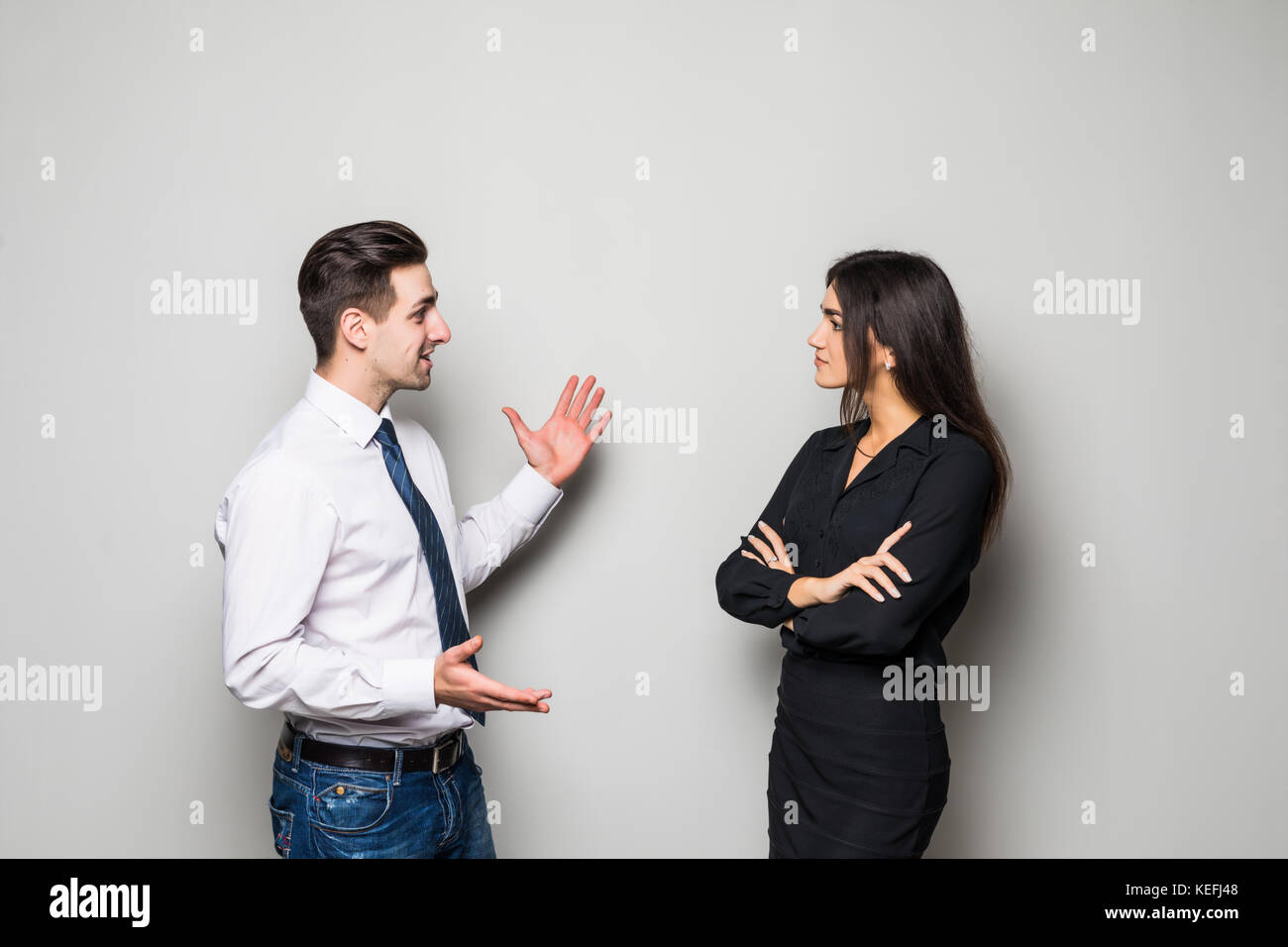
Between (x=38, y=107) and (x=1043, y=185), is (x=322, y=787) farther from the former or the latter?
(x=1043, y=185)

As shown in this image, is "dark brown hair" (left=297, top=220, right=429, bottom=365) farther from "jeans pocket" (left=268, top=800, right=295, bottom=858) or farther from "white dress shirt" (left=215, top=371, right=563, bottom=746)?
"jeans pocket" (left=268, top=800, right=295, bottom=858)

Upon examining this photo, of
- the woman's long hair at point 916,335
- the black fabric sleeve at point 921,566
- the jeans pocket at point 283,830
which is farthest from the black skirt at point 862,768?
the jeans pocket at point 283,830

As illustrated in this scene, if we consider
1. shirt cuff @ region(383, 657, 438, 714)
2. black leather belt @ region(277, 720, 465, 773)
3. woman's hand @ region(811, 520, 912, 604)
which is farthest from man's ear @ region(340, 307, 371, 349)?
woman's hand @ region(811, 520, 912, 604)

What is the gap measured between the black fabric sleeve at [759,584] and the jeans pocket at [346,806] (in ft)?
2.61

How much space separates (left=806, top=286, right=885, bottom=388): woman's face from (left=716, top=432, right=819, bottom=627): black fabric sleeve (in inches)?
8.8

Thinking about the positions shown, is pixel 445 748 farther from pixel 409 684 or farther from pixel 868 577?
pixel 868 577

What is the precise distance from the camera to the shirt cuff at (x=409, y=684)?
1.74m

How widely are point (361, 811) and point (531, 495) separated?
84 cm

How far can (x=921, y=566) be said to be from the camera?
1.87 metres

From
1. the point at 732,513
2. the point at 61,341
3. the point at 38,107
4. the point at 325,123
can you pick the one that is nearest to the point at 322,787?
the point at 732,513

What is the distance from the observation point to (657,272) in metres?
2.59

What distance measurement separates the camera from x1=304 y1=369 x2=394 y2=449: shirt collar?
194 cm

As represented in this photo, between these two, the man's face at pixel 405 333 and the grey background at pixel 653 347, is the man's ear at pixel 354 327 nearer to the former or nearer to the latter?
the man's face at pixel 405 333
